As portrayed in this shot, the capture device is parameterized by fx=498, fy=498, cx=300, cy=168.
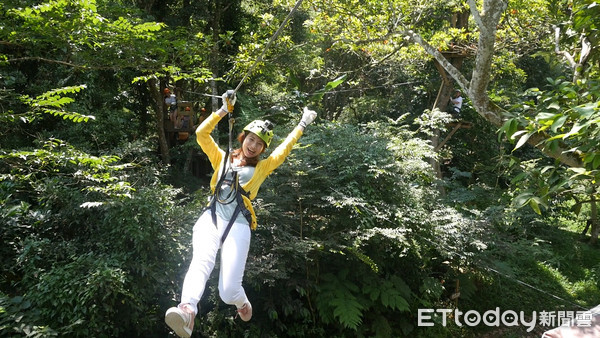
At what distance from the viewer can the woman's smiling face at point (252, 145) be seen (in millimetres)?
3504

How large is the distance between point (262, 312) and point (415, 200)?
7.82ft

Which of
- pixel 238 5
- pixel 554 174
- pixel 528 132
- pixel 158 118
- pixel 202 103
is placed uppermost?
pixel 238 5

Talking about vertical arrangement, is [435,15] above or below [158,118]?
above

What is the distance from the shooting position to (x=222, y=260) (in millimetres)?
3201

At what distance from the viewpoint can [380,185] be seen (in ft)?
20.4

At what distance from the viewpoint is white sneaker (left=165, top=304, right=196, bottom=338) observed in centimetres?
281

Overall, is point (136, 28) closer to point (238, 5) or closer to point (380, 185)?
point (380, 185)

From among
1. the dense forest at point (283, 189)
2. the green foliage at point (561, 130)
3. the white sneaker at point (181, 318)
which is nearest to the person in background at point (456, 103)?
the dense forest at point (283, 189)

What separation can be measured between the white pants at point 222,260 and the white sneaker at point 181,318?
70mm

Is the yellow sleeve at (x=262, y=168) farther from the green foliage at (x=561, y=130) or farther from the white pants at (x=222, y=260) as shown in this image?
the green foliage at (x=561, y=130)

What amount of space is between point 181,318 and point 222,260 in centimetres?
49

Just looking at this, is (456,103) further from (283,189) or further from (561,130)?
(561,130)

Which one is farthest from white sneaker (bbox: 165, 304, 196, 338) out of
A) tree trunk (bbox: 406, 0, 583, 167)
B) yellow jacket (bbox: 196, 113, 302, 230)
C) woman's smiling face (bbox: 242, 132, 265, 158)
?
tree trunk (bbox: 406, 0, 583, 167)

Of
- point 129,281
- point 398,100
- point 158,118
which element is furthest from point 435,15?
point 129,281
